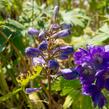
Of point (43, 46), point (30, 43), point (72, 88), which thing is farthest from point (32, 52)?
point (30, 43)

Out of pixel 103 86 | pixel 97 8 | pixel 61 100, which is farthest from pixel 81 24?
pixel 103 86

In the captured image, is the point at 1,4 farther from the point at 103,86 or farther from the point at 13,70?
the point at 103,86

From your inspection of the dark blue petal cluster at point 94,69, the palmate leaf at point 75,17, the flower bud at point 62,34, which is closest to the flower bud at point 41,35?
the flower bud at point 62,34

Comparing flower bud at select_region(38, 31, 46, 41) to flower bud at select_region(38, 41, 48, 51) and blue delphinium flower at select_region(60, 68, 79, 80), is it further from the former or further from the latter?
blue delphinium flower at select_region(60, 68, 79, 80)

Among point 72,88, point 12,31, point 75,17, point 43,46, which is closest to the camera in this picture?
point 43,46

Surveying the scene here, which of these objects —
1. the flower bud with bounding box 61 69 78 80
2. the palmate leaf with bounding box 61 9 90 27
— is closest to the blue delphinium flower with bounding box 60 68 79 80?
the flower bud with bounding box 61 69 78 80

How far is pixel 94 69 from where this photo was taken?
174cm

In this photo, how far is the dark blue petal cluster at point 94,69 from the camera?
5.65ft

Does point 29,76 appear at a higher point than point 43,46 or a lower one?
lower

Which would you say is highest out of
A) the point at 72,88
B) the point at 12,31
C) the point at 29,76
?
the point at 12,31

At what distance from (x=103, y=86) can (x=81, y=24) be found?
1.33 metres

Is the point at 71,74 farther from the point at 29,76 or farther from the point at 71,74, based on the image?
the point at 29,76

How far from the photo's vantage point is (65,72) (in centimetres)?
182

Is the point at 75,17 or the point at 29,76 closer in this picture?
the point at 29,76
